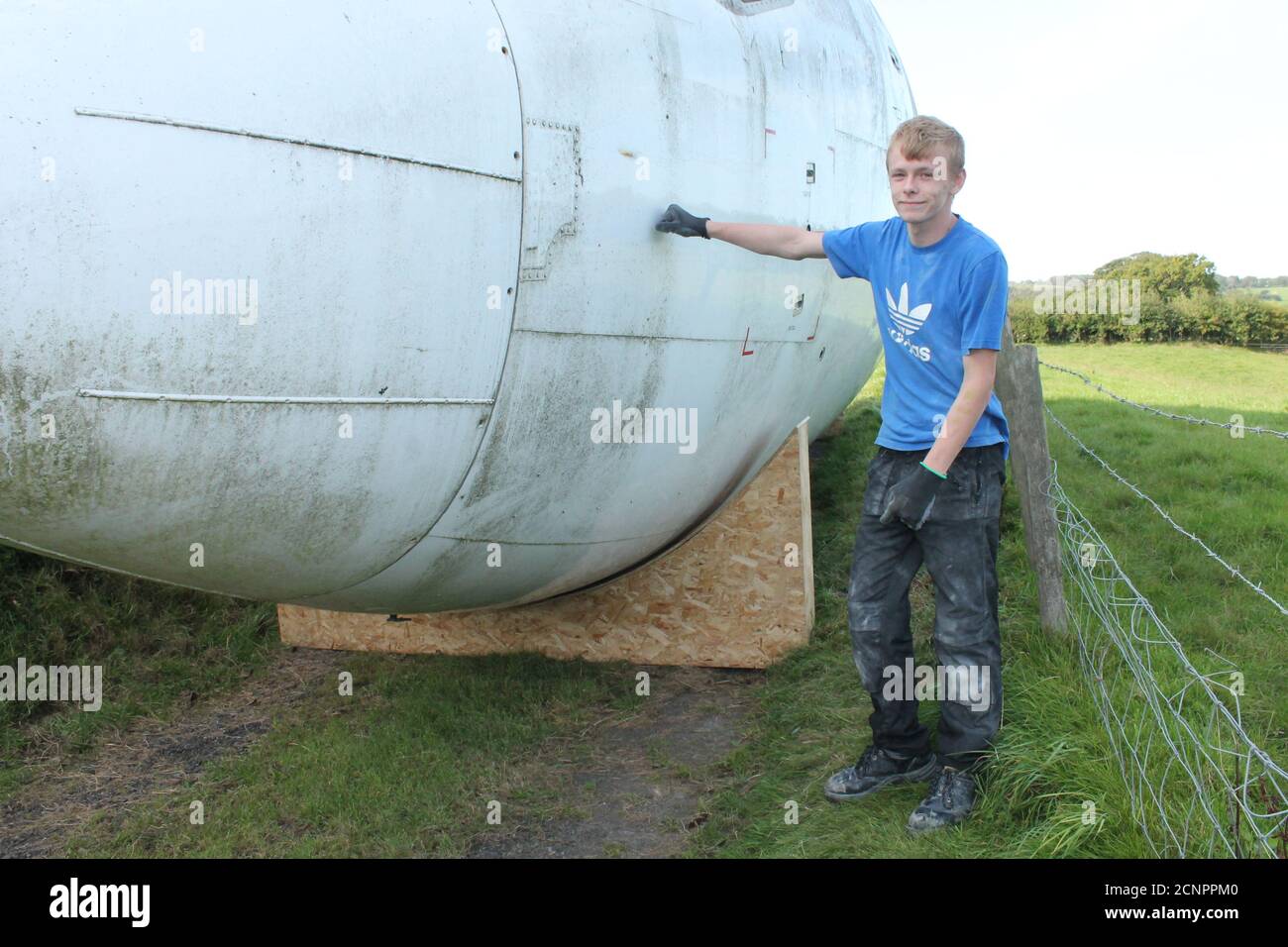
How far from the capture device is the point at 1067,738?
3.85m

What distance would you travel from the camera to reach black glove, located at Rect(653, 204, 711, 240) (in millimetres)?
3697

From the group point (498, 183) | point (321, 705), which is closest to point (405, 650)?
point (321, 705)

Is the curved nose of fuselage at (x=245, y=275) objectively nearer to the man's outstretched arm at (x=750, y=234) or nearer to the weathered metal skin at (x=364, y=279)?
the weathered metal skin at (x=364, y=279)

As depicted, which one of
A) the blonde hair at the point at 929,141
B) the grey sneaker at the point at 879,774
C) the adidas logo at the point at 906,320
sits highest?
the blonde hair at the point at 929,141

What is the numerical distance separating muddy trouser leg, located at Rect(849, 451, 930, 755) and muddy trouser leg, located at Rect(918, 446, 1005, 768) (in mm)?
127

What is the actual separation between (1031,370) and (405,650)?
139 inches

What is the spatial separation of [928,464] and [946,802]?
1.23 metres

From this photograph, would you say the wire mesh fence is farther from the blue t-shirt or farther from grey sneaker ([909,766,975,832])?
the blue t-shirt

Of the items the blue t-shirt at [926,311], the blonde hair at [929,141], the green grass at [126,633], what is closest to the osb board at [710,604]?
the blue t-shirt at [926,311]

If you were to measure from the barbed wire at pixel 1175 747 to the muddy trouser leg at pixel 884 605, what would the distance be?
0.73 m

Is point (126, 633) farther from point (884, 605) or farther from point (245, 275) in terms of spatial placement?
point (884, 605)

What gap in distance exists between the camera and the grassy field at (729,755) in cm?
383

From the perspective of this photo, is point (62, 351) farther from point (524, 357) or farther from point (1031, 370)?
point (1031, 370)

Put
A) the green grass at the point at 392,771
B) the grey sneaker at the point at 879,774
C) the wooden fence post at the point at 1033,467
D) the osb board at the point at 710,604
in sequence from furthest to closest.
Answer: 1. the osb board at the point at 710,604
2. the wooden fence post at the point at 1033,467
3. the green grass at the point at 392,771
4. the grey sneaker at the point at 879,774
